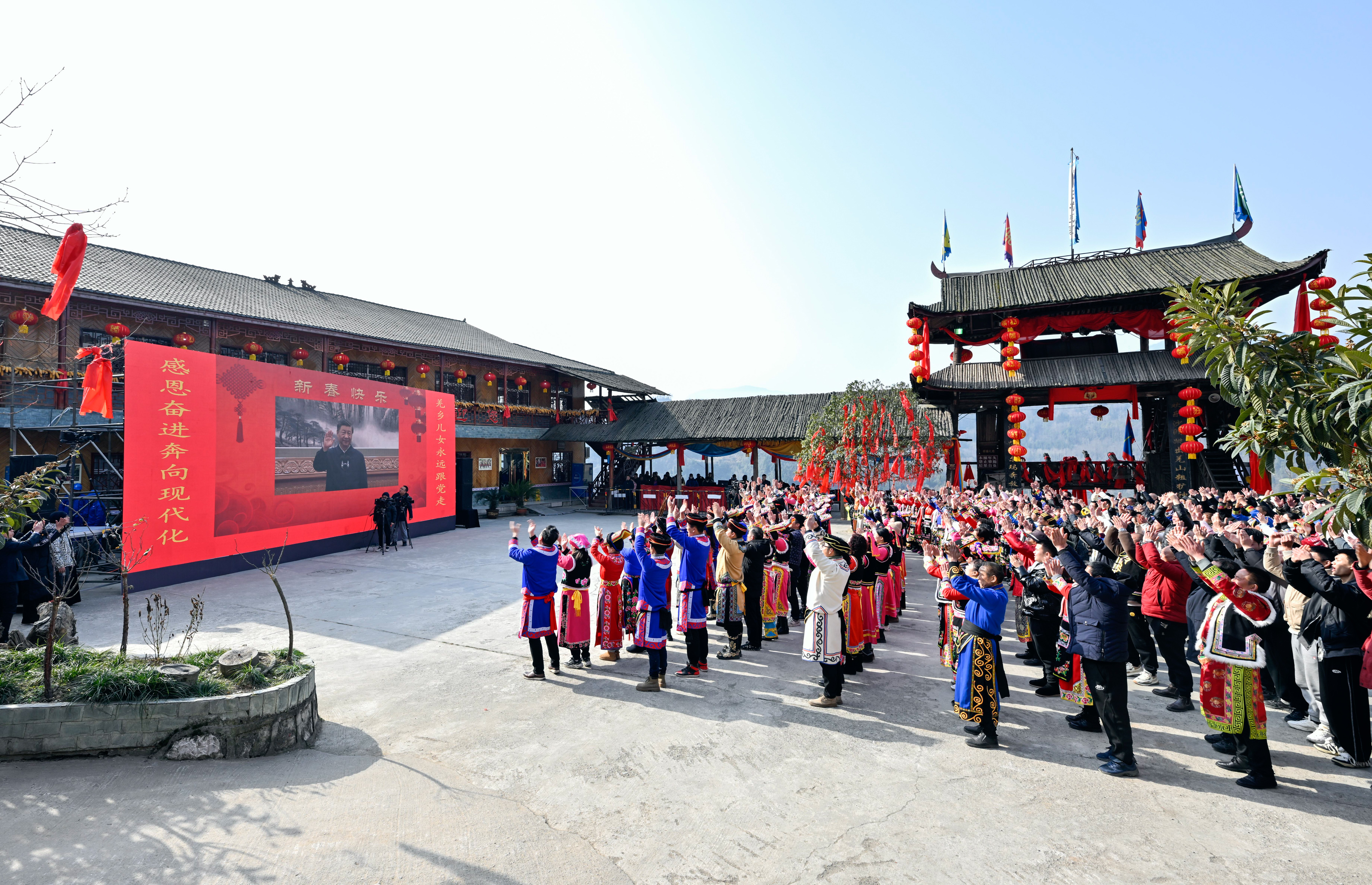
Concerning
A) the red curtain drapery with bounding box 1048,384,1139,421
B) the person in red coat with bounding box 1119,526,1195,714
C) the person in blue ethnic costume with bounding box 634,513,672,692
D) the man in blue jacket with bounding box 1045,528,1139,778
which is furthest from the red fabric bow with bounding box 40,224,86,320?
the red curtain drapery with bounding box 1048,384,1139,421

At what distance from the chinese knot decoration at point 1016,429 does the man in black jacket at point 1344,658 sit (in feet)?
37.0

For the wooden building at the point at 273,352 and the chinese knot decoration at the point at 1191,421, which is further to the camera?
the chinese knot decoration at the point at 1191,421

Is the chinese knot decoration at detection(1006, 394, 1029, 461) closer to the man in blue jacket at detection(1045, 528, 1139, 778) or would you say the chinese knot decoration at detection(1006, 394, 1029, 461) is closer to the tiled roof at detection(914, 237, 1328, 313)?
the tiled roof at detection(914, 237, 1328, 313)

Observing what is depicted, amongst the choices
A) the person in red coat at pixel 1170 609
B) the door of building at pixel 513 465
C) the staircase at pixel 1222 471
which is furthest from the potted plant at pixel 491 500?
the staircase at pixel 1222 471

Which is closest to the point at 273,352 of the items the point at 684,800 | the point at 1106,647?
the point at 684,800

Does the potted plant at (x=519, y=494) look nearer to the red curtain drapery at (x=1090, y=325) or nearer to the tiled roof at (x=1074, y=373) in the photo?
the tiled roof at (x=1074, y=373)

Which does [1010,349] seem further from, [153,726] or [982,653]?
[153,726]

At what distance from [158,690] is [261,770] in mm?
991

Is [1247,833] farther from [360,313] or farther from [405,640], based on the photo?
[360,313]

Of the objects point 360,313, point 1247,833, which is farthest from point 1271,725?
point 360,313

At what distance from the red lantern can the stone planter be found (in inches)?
498

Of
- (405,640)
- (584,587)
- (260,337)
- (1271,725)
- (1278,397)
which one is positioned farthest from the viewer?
(260,337)

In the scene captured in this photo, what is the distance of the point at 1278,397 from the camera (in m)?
3.22

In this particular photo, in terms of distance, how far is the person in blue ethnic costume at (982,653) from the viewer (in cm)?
474
